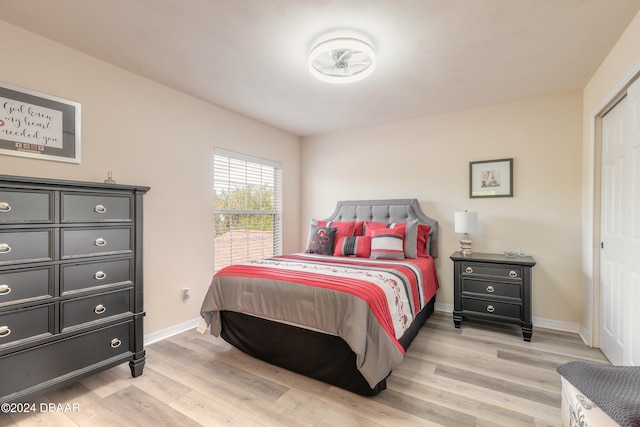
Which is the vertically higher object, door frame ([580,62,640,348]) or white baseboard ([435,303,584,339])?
door frame ([580,62,640,348])

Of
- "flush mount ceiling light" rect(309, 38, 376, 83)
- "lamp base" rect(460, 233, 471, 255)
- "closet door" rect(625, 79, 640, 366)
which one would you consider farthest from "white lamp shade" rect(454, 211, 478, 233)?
"flush mount ceiling light" rect(309, 38, 376, 83)

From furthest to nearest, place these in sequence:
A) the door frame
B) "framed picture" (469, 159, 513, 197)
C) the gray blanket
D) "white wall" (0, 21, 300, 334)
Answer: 1. "framed picture" (469, 159, 513, 197)
2. the door frame
3. "white wall" (0, 21, 300, 334)
4. the gray blanket

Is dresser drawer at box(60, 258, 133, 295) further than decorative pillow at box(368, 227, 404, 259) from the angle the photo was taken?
No

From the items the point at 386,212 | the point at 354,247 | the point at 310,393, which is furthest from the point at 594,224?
the point at 310,393

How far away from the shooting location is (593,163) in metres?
2.60

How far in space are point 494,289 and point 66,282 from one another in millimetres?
3593

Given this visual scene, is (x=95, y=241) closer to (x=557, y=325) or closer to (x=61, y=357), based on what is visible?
(x=61, y=357)

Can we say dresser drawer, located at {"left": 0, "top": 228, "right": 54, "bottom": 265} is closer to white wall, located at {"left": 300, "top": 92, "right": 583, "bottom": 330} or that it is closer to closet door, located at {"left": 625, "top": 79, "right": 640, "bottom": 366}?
white wall, located at {"left": 300, "top": 92, "right": 583, "bottom": 330}

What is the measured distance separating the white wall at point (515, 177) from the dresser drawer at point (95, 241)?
2969 mm

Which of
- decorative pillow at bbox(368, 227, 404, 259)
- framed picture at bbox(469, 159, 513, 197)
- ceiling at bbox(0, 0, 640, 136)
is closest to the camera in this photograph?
ceiling at bbox(0, 0, 640, 136)

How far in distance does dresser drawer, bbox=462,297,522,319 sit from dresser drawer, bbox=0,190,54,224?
3.60 meters

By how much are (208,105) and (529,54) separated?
10.3ft

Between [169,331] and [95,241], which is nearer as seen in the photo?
[95,241]

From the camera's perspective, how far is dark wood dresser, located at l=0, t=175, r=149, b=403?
162 centimetres
